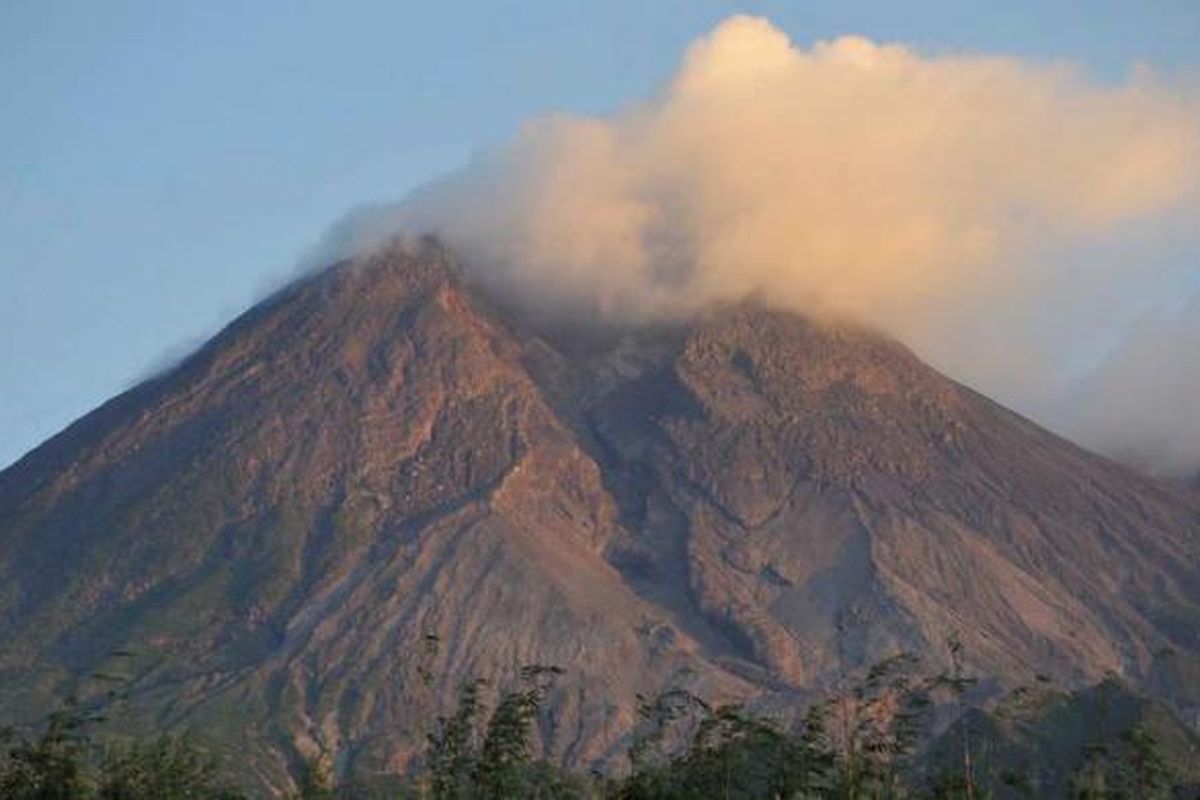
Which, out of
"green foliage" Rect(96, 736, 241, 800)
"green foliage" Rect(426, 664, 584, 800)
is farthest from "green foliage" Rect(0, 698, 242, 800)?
"green foliage" Rect(426, 664, 584, 800)

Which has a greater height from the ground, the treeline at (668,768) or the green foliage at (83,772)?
the green foliage at (83,772)

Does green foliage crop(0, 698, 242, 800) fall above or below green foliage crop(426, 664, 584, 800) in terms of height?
above

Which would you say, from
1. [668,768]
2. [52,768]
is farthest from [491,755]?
[52,768]

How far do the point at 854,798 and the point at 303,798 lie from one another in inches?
1546

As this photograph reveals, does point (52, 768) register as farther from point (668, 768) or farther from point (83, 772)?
point (668, 768)

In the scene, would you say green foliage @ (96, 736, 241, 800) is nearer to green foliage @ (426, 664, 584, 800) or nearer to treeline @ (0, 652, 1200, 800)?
treeline @ (0, 652, 1200, 800)

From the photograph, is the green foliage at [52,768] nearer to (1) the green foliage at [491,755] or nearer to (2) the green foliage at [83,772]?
(2) the green foliage at [83,772]

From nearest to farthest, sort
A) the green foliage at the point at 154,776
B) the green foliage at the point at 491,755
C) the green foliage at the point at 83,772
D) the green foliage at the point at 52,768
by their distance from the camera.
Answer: the green foliage at the point at 52,768 → the green foliage at the point at 83,772 → the green foliage at the point at 491,755 → the green foliage at the point at 154,776

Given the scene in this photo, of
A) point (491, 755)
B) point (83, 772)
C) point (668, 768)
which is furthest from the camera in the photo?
point (668, 768)

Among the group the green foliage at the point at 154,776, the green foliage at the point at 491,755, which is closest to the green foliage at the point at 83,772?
the green foliage at the point at 154,776

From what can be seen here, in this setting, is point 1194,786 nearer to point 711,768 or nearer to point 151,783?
point 711,768

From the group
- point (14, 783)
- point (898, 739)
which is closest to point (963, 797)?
point (898, 739)

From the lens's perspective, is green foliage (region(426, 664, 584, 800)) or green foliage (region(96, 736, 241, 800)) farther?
green foliage (region(96, 736, 241, 800))

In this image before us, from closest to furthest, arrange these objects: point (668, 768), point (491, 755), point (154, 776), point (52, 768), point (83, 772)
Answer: point (52, 768) < point (83, 772) < point (491, 755) < point (154, 776) < point (668, 768)
